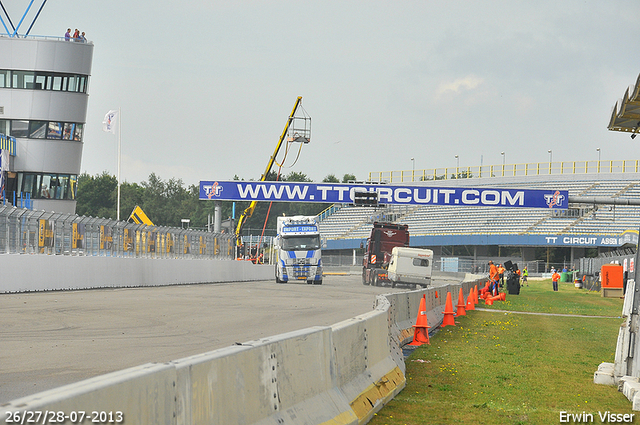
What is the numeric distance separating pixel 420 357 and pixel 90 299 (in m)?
12.3

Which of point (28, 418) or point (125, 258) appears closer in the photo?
point (28, 418)

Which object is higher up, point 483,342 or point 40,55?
point 40,55

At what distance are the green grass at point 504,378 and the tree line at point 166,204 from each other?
11937 cm

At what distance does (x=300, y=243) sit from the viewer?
147 feet

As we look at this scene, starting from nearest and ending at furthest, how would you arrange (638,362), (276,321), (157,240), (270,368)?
1. (270,368)
2. (638,362)
3. (276,321)
4. (157,240)

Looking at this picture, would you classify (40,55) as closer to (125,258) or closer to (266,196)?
(266,196)

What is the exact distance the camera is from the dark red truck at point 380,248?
160ft

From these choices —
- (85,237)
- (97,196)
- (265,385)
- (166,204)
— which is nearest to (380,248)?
(85,237)

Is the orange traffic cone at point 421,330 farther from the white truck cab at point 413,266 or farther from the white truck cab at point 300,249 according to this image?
the white truck cab at point 413,266

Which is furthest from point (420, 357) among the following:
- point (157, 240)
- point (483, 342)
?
point (157, 240)

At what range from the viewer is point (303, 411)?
6230 millimetres

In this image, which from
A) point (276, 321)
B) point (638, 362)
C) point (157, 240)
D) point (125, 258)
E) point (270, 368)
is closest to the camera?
point (270, 368)

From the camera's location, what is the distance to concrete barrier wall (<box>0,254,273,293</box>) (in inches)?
962

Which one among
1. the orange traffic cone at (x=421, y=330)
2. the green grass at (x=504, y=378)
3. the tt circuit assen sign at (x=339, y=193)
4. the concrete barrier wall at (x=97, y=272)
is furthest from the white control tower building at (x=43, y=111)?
the orange traffic cone at (x=421, y=330)
